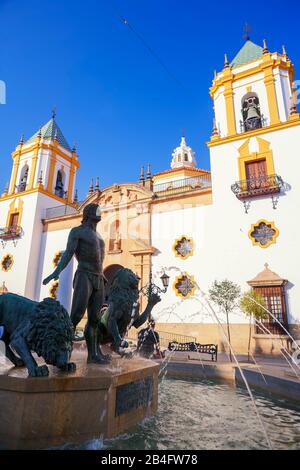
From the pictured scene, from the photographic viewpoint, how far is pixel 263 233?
14.5 meters

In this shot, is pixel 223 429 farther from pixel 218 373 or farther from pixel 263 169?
pixel 263 169

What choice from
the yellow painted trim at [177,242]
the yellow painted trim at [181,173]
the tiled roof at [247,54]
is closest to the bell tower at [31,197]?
the yellow painted trim at [181,173]

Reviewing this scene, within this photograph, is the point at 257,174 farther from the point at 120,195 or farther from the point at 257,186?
the point at 120,195

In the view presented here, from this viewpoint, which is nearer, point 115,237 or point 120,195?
point 115,237

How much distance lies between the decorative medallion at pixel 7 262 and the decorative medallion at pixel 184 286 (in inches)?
571

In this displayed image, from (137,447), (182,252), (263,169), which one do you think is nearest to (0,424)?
(137,447)

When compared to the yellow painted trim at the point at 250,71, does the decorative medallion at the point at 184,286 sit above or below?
below

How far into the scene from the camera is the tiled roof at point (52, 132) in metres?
27.1

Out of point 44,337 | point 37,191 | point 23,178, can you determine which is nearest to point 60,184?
point 37,191

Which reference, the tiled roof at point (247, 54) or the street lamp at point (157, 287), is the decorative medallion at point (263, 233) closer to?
the street lamp at point (157, 287)

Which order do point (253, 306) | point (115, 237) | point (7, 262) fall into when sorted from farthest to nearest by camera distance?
1. point (7, 262)
2. point (115, 237)
3. point (253, 306)

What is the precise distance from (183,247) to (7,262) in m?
15.4
